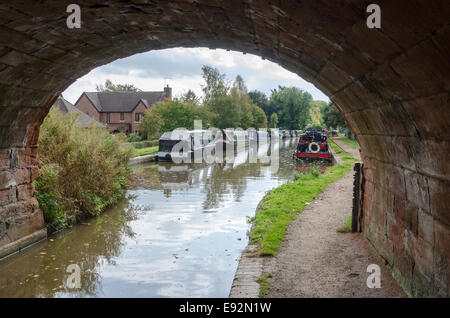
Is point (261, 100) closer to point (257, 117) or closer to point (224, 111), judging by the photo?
point (257, 117)

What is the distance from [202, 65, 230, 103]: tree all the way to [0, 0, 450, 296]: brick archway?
4527 cm

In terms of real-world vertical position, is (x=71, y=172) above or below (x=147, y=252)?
above

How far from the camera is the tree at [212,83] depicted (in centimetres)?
5288

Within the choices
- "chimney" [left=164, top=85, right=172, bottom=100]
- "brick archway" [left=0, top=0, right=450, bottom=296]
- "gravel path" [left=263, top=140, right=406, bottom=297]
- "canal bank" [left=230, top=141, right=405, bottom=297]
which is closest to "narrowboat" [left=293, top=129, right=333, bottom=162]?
"gravel path" [left=263, top=140, right=406, bottom=297]

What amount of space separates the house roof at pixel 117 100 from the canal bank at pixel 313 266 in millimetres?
52372

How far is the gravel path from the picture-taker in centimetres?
530

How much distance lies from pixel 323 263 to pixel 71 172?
23.6ft

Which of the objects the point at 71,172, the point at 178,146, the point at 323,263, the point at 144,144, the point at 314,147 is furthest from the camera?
the point at 144,144

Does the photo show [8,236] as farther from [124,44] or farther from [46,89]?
[124,44]

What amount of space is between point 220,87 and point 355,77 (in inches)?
1929

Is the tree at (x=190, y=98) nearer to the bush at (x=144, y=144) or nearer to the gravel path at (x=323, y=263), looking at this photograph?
the bush at (x=144, y=144)

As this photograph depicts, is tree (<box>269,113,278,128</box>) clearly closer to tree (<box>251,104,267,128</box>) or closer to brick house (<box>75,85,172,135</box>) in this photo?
tree (<box>251,104,267,128</box>)

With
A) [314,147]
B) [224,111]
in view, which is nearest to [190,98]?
[224,111]

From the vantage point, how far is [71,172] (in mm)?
10422
